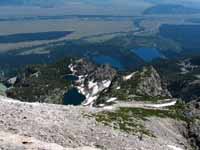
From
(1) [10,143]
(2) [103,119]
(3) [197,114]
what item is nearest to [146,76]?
(3) [197,114]

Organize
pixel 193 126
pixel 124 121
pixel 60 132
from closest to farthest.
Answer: pixel 60 132, pixel 124 121, pixel 193 126

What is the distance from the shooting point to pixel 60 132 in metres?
48.4

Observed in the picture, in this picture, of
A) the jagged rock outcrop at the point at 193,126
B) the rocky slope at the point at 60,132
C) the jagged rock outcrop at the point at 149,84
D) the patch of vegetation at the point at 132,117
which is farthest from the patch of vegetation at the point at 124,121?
the jagged rock outcrop at the point at 149,84

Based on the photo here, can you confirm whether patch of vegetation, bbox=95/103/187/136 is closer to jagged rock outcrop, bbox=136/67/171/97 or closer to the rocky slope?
the rocky slope

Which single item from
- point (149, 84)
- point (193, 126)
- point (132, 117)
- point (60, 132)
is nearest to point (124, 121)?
point (132, 117)

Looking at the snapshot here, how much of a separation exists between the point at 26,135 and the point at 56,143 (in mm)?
2682

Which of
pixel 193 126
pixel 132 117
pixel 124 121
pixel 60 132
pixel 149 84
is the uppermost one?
pixel 60 132

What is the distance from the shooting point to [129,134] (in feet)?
189

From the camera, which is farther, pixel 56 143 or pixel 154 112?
pixel 154 112

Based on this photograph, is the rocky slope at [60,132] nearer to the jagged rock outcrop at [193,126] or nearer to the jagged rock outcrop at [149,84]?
the jagged rock outcrop at [193,126]

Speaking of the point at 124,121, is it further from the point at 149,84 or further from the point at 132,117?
the point at 149,84

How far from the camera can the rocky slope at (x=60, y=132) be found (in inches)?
1727

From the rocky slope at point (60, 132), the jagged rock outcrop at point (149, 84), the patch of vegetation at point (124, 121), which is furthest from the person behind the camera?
the jagged rock outcrop at point (149, 84)

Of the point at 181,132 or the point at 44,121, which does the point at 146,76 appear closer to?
the point at 181,132
